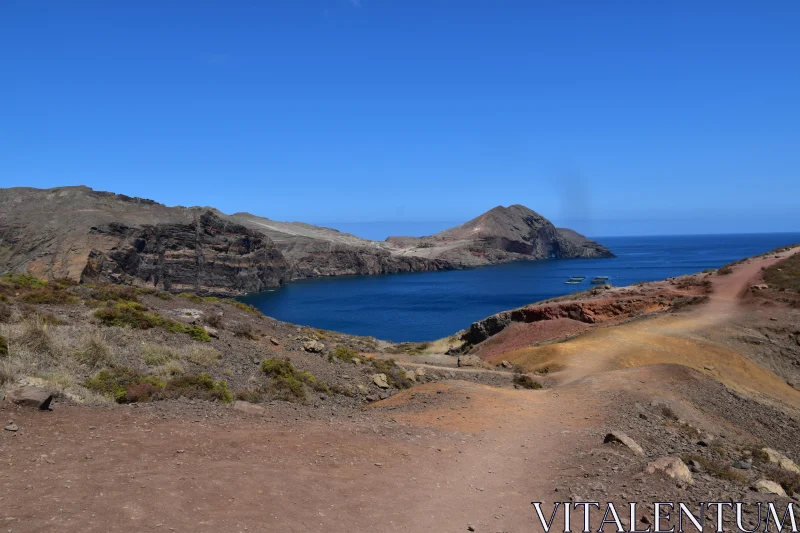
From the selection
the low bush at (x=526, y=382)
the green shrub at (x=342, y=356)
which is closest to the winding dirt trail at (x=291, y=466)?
the low bush at (x=526, y=382)

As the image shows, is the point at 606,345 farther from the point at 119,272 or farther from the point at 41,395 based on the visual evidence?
the point at 119,272

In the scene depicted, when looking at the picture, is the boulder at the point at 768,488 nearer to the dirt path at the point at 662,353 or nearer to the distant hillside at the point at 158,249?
the dirt path at the point at 662,353

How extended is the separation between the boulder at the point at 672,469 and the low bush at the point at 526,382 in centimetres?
993

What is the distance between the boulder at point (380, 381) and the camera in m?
16.3

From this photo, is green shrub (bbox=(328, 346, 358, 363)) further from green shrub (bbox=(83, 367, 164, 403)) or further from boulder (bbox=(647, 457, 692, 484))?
boulder (bbox=(647, 457, 692, 484))

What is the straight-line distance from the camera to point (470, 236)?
188m

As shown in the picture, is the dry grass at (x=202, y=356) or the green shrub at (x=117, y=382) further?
the dry grass at (x=202, y=356)

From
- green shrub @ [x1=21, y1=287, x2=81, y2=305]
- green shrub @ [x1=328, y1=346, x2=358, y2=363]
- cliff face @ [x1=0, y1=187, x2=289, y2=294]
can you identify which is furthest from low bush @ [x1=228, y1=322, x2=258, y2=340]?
cliff face @ [x1=0, y1=187, x2=289, y2=294]

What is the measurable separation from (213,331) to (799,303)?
32243 millimetres

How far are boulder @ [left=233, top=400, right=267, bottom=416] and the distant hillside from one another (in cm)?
7817

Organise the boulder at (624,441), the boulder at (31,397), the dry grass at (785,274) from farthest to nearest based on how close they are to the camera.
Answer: the dry grass at (785,274) < the boulder at (624,441) < the boulder at (31,397)

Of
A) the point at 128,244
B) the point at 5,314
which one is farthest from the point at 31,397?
the point at 128,244

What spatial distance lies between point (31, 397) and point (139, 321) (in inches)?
300

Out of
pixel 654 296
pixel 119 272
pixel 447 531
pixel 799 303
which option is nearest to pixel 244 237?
pixel 119 272
